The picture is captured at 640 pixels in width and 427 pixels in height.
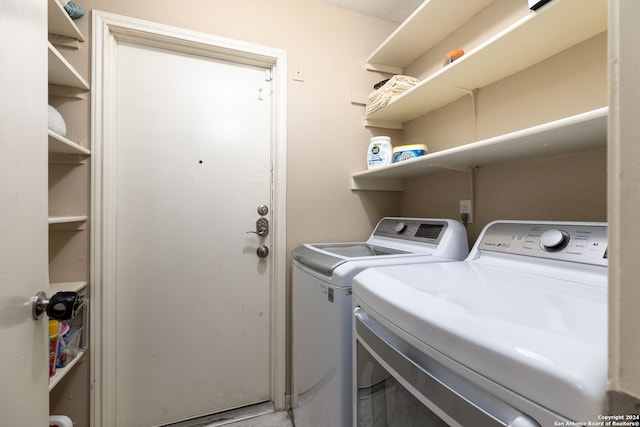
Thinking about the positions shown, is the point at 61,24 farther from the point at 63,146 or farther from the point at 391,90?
the point at 391,90

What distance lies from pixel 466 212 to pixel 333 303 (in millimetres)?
914

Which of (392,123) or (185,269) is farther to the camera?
(392,123)

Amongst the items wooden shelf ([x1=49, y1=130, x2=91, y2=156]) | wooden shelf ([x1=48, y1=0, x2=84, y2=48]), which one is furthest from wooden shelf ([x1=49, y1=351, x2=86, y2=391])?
wooden shelf ([x1=48, y1=0, x2=84, y2=48])

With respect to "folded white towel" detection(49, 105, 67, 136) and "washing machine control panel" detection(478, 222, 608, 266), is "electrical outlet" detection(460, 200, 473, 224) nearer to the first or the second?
"washing machine control panel" detection(478, 222, 608, 266)

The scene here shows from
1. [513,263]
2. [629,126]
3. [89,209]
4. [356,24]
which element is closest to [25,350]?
[89,209]

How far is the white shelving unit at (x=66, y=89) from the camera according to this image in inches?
43.9

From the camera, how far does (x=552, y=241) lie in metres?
0.85

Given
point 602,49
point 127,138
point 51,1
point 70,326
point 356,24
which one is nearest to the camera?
point 602,49

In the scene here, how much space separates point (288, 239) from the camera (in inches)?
64.1

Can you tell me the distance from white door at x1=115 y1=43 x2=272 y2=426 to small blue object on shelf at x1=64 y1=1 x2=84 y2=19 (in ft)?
0.64

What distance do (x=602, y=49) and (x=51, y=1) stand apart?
6.70 feet

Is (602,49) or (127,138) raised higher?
(602,49)

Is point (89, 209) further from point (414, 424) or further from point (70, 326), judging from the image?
point (414, 424)

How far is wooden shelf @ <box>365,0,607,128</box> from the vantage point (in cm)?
84
